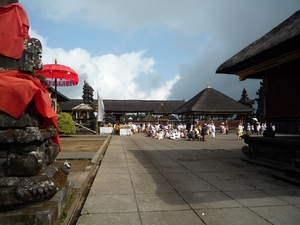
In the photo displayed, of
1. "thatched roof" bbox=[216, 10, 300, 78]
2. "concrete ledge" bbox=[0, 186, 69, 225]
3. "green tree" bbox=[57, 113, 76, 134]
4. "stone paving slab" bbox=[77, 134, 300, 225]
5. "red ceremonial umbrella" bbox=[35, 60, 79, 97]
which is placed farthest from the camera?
"green tree" bbox=[57, 113, 76, 134]

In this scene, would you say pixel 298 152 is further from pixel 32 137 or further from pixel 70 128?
pixel 70 128

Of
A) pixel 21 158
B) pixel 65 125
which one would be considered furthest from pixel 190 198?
pixel 65 125

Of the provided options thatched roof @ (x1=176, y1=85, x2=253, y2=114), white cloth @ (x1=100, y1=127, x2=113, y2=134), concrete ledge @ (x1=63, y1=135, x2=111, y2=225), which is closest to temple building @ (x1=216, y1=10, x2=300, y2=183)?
concrete ledge @ (x1=63, y1=135, x2=111, y2=225)

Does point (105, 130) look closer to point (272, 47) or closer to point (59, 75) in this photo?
point (59, 75)

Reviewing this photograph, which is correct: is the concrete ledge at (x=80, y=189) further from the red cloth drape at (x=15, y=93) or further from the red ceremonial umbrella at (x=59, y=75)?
the red ceremonial umbrella at (x=59, y=75)

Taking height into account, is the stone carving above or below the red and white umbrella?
below

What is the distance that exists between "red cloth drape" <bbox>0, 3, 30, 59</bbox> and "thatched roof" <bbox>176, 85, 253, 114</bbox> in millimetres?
26234

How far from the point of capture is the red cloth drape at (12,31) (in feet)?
A: 11.4

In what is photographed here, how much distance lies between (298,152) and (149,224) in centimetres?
459

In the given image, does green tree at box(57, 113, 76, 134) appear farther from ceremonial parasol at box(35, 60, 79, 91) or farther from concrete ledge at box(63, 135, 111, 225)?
concrete ledge at box(63, 135, 111, 225)

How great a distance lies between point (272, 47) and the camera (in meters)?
5.58

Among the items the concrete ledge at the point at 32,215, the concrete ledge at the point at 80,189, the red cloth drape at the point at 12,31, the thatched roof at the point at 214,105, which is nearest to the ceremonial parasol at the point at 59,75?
the concrete ledge at the point at 80,189

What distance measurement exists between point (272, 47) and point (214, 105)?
25698 millimetres

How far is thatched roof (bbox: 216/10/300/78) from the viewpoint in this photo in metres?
5.18
